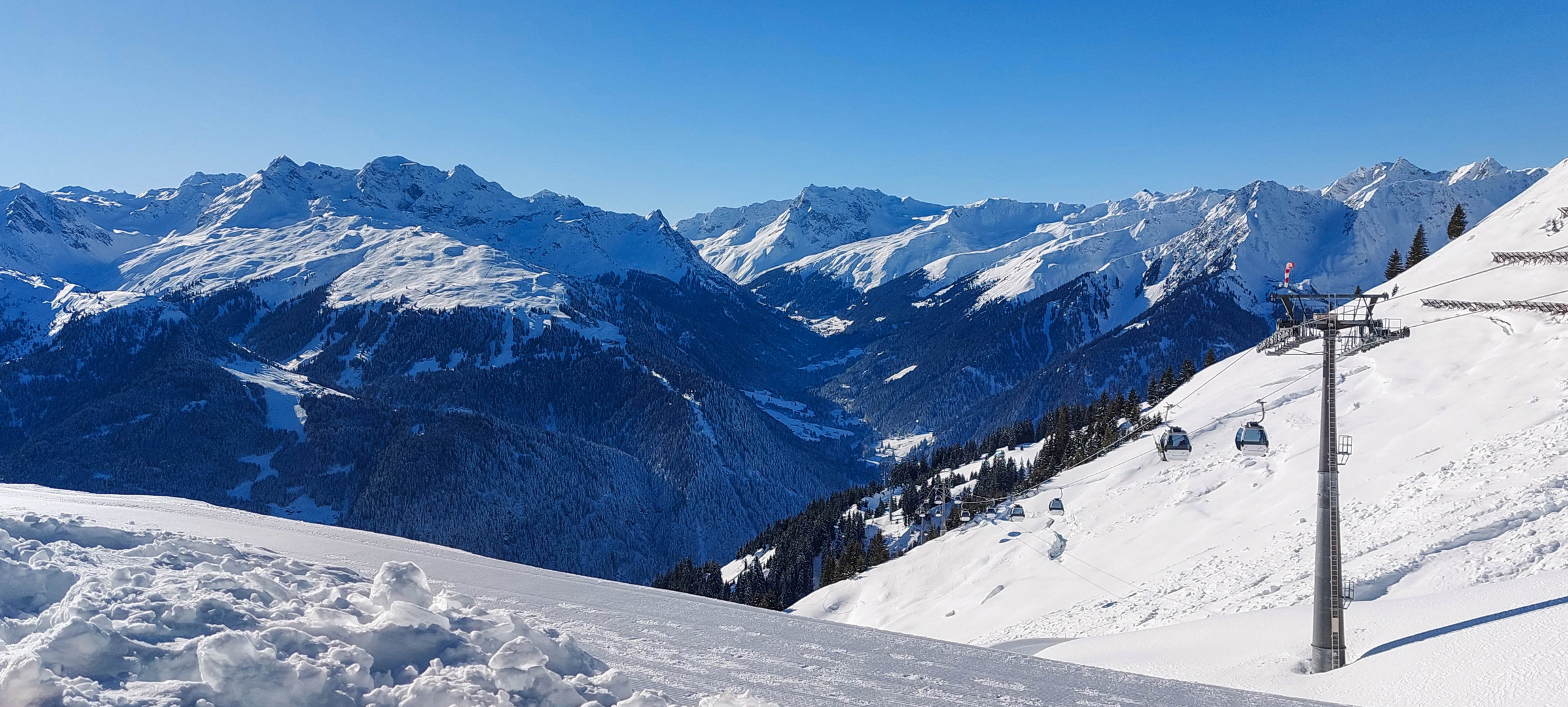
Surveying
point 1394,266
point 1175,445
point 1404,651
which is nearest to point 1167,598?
point 1175,445

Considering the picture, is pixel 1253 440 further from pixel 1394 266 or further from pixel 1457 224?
pixel 1394 266

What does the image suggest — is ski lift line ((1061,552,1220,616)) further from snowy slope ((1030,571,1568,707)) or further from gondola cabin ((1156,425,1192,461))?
snowy slope ((1030,571,1568,707))

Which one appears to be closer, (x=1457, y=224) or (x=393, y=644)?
(x=393, y=644)

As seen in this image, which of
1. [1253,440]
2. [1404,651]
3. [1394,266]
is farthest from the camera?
[1394,266]

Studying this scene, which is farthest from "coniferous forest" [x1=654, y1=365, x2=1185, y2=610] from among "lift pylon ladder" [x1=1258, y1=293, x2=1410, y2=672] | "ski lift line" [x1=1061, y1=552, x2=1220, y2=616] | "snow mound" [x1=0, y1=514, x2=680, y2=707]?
"snow mound" [x1=0, y1=514, x2=680, y2=707]

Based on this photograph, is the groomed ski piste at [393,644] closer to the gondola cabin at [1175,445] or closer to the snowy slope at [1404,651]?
the snowy slope at [1404,651]

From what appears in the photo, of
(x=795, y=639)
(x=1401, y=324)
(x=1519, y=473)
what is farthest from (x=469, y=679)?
(x=1401, y=324)

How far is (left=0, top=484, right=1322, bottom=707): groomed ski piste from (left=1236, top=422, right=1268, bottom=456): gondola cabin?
10.7 m

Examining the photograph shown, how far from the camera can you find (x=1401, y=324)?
170 ft

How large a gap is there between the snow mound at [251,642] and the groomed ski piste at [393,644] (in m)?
0.01

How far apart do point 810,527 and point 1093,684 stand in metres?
80.2

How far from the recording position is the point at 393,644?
662cm

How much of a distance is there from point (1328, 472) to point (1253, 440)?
313 cm

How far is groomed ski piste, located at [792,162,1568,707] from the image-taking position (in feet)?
45.1
